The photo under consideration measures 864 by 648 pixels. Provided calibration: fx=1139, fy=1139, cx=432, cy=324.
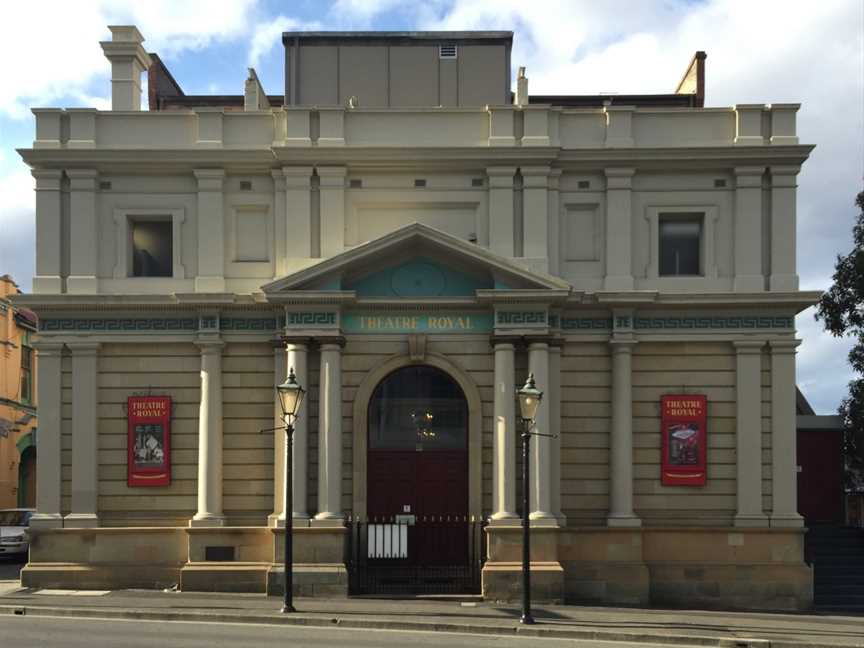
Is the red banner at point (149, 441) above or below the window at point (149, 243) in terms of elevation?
below

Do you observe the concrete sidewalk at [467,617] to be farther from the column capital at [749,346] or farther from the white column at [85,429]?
the column capital at [749,346]

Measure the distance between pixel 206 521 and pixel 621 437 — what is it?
387 inches

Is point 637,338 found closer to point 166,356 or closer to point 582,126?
point 582,126

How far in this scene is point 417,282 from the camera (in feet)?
87.1

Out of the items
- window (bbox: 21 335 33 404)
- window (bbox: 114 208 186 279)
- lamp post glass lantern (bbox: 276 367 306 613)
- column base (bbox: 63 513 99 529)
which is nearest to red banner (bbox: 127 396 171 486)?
column base (bbox: 63 513 99 529)

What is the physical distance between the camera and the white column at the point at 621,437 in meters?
26.5

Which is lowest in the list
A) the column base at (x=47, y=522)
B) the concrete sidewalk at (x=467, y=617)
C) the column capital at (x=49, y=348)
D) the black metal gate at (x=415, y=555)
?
the concrete sidewalk at (x=467, y=617)

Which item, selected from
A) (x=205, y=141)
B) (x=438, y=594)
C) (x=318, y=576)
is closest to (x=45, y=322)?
(x=205, y=141)

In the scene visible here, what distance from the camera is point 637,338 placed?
88.3 feet

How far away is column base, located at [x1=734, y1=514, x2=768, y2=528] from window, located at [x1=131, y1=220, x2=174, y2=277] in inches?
585

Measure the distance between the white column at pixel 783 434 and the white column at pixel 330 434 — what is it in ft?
33.3

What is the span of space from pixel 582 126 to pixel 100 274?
12.1 m

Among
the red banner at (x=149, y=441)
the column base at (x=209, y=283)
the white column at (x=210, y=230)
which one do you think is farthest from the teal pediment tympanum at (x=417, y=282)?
the red banner at (x=149, y=441)

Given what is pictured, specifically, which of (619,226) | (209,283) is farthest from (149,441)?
(619,226)
